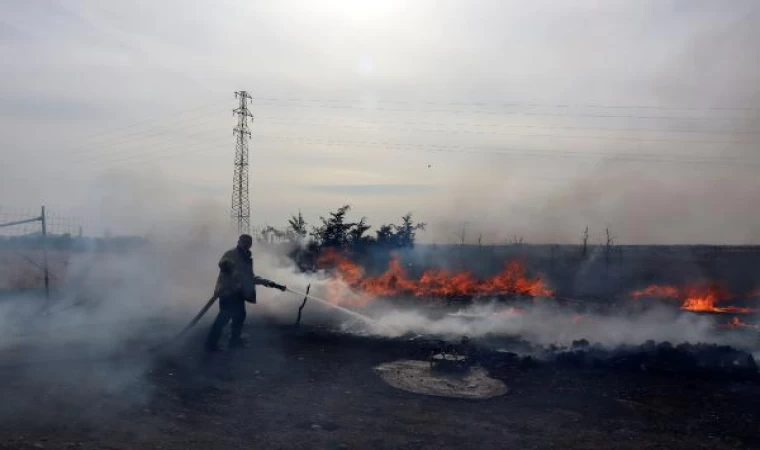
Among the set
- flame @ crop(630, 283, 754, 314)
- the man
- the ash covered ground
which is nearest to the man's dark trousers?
the man

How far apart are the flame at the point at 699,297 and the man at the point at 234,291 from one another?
1578 cm

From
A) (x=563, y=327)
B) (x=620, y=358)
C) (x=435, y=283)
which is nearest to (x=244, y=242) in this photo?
(x=620, y=358)

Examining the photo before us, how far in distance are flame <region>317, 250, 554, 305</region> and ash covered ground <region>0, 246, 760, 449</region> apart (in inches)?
225

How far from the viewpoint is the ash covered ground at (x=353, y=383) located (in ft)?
21.0

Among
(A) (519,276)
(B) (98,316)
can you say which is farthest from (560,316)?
(B) (98,316)

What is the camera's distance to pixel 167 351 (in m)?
10.3

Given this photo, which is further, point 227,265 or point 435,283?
point 435,283

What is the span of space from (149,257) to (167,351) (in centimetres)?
1005

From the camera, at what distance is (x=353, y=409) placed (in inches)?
291

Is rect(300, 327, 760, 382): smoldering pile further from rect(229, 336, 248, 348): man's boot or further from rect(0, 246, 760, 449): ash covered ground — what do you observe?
rect(229, 336, 248, 348): man's boot

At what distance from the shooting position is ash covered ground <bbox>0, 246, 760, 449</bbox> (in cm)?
641

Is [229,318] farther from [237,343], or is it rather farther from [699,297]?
[699,297]

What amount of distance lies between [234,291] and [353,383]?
3431 millimetres

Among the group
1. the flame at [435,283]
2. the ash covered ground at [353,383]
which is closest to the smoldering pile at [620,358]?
the ash covered ground at [353,383]
